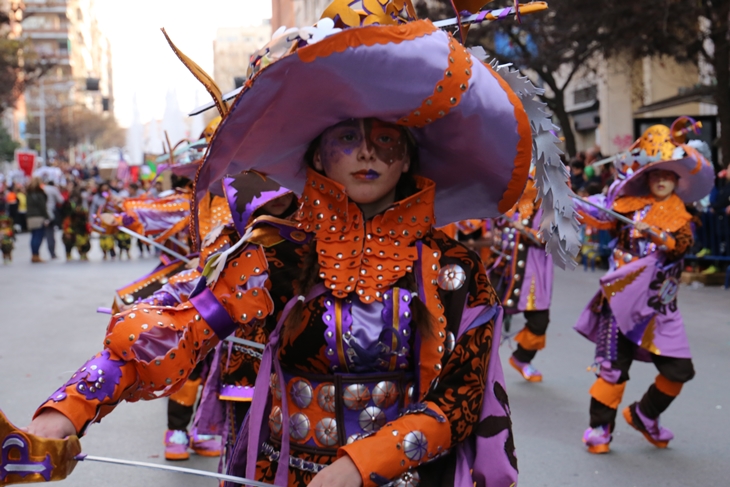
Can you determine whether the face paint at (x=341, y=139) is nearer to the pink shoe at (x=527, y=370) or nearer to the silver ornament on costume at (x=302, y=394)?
the silver ornament on costume at (x=302, y=394)

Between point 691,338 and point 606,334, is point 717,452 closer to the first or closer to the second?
point 606,334

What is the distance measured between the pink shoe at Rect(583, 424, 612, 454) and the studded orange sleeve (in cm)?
391

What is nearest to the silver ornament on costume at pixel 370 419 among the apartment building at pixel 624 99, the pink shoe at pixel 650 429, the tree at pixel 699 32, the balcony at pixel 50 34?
the pink shoe at pixel 650 429

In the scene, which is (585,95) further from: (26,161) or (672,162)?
(672,162)

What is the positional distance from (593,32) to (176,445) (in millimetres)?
13453

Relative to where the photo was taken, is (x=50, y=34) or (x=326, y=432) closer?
(x=326, y=432)

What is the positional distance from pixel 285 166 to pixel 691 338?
7.72 metres

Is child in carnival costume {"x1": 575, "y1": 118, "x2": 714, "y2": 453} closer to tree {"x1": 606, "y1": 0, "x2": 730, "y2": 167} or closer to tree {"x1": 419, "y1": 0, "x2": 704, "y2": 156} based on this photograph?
tree {"x1": 419, "y1": 0, "x2": 704, "y2": 156}

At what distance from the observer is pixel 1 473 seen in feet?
5.91

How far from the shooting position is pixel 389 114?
2.34 meters

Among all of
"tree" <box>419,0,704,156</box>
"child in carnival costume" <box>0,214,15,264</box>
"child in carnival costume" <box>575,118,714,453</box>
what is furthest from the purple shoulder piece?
"child in carnival costume" <box>0,214,15,264</box>

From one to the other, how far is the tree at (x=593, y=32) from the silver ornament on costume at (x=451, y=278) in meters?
8.45

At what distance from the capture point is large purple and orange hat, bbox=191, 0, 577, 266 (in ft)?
7.07

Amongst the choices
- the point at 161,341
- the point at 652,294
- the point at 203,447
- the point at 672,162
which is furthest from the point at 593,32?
the point at 161,341
